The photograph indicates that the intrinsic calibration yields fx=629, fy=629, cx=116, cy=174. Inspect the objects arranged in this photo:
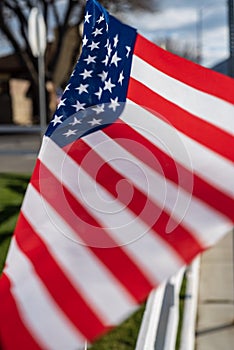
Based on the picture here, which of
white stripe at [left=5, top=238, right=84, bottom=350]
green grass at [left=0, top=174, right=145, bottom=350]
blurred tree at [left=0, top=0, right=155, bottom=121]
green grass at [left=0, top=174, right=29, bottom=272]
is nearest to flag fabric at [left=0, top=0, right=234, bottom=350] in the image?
white stripe at [left=5, top=238, right=84, bottom=350]

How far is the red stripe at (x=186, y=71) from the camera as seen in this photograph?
2.36 meters

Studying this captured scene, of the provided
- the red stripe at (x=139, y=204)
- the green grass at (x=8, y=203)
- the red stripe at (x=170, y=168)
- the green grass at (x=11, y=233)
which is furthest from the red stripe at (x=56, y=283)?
the green grass at (x=8, y=203)

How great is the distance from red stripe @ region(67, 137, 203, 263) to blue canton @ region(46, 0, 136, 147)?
84mm

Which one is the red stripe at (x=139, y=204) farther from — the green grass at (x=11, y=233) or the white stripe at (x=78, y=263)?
the green grass at (x=11, y=233)

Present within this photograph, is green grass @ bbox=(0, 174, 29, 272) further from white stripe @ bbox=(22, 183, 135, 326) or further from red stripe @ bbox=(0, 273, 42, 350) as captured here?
red stripe @ bbox=(0, 273, 42, 350)

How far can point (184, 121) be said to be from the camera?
2303 millimetres

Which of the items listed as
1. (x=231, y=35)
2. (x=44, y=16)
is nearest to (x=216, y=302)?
(x=231, y=35)

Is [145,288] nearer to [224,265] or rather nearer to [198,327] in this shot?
[198,327]

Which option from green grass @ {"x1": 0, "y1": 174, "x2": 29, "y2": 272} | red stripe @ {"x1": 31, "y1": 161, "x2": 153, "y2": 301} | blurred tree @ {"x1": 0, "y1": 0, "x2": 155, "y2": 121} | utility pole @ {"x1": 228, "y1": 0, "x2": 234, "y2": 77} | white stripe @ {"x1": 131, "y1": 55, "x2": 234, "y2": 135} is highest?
white stripe @ {"x1": 131, "y1": 55, "x2": 234, "y2": 135}

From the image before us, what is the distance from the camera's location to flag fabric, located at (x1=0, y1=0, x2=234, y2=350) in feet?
5.93

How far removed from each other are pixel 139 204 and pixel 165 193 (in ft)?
0.34

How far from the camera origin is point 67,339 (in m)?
1.70

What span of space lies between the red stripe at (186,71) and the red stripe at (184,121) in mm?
117

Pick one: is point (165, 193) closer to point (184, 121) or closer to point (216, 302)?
point (184, 121)
